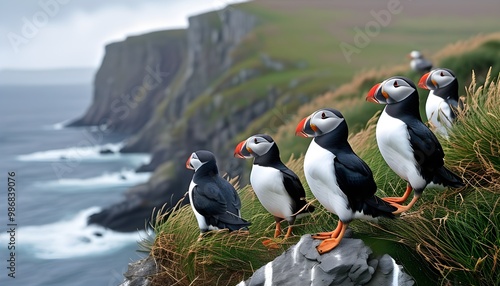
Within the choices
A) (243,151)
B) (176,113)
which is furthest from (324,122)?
(176,113)

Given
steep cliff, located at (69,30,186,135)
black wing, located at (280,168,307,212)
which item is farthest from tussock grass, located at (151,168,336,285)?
steep cliff, located at (69,30,186,135)

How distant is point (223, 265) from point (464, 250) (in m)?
1.68

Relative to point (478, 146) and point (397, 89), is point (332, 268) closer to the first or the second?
point (397, 89)

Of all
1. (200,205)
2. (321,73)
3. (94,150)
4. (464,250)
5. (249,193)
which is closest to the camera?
(464,250)

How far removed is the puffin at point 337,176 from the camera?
14.3 feet

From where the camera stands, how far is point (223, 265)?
5117 mm

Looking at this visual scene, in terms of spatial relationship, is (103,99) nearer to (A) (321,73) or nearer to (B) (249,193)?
(A) (321,73)

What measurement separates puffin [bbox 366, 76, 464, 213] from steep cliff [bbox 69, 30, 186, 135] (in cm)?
2274

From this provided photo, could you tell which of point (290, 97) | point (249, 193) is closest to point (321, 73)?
point (290, 97)

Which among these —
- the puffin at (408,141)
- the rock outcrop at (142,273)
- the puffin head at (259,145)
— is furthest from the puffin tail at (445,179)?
the rock outcrop at (142,273)

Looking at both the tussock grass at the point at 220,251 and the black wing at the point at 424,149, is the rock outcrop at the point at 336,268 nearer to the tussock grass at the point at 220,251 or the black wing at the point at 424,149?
the tussock grass at the point at 220,251

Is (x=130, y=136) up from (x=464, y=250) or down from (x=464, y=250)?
down

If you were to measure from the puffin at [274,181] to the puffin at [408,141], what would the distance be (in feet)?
2.17

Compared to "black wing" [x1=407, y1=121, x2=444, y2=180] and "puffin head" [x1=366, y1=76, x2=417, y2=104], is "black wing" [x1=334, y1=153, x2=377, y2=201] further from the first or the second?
"puffin head" [x1=366, y1=76, x2=417, y2=104]
